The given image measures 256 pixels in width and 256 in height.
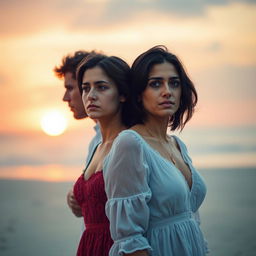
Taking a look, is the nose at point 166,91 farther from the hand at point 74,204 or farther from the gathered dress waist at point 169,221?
the hand at point 74,204

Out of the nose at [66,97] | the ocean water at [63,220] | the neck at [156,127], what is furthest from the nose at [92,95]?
the ocean water at [63,220]

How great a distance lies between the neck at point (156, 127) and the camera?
3857 millimetres

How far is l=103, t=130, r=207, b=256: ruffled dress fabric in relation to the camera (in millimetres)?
3551

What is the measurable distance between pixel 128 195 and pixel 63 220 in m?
8.25

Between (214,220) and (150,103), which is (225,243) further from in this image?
(150,103)

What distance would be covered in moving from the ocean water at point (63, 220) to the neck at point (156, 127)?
17.6ft

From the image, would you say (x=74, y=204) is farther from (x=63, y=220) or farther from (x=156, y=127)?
(x=63, y=220)

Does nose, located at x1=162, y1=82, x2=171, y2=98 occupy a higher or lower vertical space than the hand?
higher

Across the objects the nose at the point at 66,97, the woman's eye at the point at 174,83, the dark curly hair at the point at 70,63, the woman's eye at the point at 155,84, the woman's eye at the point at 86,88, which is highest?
the dark curly hair at the point at 70,63

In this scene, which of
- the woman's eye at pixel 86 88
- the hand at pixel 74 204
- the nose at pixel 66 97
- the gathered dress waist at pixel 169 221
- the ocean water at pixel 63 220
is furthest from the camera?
the ocean water at pixel 63 220

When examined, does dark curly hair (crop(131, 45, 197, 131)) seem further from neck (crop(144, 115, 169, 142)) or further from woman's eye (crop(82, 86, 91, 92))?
woman's eye (crop(82, 86, 91, 92))

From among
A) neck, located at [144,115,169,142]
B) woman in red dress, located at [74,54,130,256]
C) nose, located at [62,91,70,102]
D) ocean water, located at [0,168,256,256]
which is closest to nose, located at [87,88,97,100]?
woman in red dress, located at [74,54,130,256]

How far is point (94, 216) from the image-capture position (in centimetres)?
389

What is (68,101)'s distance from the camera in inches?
204
